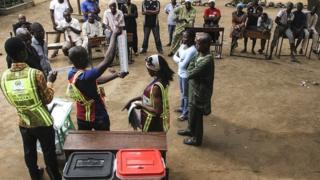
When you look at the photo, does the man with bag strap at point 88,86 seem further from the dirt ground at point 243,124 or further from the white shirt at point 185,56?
the white shirt at point 185,56

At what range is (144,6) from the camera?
33.3 ft

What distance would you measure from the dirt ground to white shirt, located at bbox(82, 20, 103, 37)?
0.93 metres

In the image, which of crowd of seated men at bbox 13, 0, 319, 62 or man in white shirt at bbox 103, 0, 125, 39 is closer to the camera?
man in white shirt at bbox 103, 0, 125, 39

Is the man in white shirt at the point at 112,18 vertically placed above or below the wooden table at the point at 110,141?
above

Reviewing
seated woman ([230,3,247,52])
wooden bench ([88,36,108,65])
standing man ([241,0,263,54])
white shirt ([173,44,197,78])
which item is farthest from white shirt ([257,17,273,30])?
white shirt ([173,44,197,78])

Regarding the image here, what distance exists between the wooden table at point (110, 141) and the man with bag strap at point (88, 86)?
10.5 inches

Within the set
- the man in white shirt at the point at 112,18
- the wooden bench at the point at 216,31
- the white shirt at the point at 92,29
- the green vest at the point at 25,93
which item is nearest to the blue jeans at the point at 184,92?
the green vest at the point at 25,93

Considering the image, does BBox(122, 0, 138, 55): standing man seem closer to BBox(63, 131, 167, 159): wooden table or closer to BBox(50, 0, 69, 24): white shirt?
BBox(50, 0, 69, 24): white shirt

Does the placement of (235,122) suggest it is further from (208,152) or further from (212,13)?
(212,13)

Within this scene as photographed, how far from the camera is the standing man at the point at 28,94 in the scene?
12.3ft

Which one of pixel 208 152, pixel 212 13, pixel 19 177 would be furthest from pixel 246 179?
pixel 212 13

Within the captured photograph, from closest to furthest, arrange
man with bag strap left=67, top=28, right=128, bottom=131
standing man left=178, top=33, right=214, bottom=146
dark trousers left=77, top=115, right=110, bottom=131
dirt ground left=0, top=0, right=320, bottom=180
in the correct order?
man with bag strap left=67, top=28, right=128, bottom=131, dark trousers left=77, top=115, right=110, bottom=131, standing man left=178, top=33, right=214, bottom=146, dirt ground left=0, top=0, right=320, bottom=180

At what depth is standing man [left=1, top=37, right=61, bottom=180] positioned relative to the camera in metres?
3.75

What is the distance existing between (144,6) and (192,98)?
5.36 m
